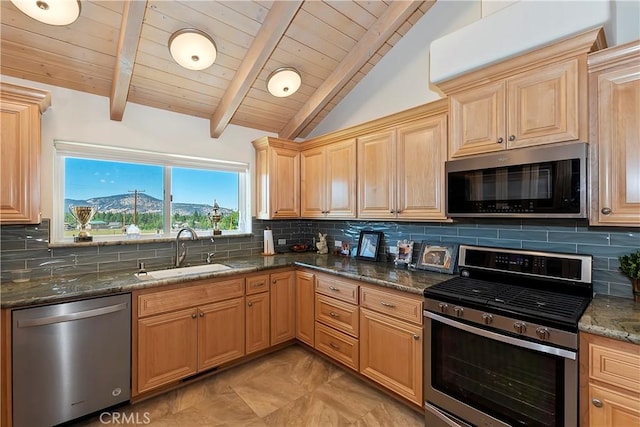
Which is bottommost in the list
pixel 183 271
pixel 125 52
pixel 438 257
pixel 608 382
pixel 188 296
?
A: pixel 608 382

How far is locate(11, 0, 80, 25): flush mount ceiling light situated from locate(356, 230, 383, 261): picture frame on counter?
276cm

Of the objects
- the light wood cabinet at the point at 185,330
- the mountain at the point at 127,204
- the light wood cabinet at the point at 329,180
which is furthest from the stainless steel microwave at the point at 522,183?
the mountain at the point at 127,204

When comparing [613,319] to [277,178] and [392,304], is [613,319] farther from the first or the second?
[277,178]

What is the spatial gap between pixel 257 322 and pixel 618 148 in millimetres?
2788

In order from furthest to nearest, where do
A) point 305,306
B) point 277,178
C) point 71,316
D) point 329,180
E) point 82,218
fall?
1. point 277,178
2. point 329,180
3. point 305,306
4. point 82,218
5. point 71,316

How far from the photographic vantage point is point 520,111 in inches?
69.9

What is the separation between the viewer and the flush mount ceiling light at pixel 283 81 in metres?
2.72

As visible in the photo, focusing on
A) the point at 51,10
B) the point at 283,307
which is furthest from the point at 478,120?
the point at 51,10

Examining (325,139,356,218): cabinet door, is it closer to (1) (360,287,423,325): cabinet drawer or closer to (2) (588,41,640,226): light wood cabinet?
(1) (360,287,423,325): cabinet drawer

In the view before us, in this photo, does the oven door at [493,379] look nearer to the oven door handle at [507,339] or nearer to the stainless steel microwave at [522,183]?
the oven door handle at [507,339]

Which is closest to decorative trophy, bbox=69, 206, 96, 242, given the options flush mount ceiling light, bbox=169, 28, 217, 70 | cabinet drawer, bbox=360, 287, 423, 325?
flush mount ceiling light, bbox=169, 28, 217, 70

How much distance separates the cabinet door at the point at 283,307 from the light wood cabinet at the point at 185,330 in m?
0.33

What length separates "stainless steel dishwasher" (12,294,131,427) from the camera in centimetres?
175

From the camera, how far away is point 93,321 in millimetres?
1950
